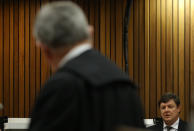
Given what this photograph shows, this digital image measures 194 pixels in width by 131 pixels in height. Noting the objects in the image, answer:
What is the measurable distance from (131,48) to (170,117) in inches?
74.0

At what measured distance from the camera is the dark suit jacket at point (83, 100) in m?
1.30

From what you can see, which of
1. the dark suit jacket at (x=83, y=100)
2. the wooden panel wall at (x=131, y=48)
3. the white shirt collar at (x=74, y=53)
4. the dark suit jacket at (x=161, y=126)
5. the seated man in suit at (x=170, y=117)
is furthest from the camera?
the wooden panel wall at (x=131, y=48)

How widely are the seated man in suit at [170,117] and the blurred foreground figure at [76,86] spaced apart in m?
3.89

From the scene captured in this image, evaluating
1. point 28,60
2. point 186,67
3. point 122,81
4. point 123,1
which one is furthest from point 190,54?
point 122,81

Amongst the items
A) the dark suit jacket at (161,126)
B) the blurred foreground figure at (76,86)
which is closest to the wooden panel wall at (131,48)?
the dark suit jacket at (161,126)

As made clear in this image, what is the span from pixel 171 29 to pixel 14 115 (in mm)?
3049

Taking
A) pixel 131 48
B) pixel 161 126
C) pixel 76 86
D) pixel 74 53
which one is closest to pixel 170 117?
pixel 161 126

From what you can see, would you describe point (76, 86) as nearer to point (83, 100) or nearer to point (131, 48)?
point (83, 100)

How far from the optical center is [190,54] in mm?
6605

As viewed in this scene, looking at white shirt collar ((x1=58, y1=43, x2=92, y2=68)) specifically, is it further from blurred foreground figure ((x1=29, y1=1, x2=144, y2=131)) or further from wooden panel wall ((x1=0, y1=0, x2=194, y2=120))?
wooden panel wall ((x1=0, y1=0, x2=194, y2=120))

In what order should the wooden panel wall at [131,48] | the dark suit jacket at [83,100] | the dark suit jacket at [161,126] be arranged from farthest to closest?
the wooden panel wall at [131,48] < the dark suit jacket at [161,126] < the dark suit jacket at [83,100]

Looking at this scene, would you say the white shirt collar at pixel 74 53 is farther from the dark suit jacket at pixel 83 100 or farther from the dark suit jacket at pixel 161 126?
the dark suit jacket at pixel 161 126

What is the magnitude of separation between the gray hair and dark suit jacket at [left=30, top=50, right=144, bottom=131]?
8 centimetres

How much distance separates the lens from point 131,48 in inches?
269
